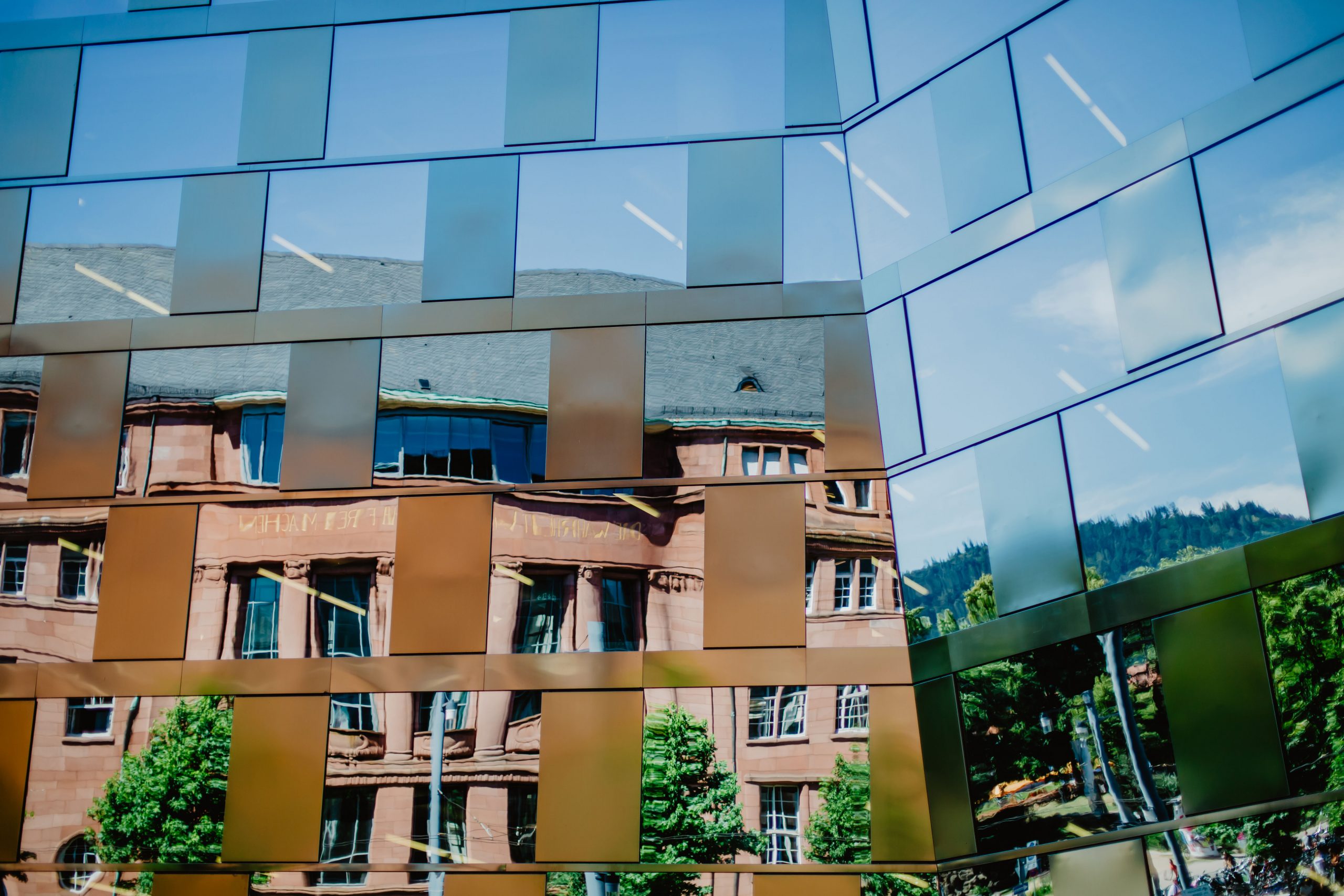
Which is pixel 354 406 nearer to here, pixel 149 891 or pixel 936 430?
pixel 149 891

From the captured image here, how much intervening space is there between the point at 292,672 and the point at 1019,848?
815 cm

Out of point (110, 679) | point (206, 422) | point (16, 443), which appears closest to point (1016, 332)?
point (206, 422)

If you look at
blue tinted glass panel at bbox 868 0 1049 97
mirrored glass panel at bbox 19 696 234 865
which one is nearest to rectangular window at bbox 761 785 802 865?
mirrored glass panel at bbox 19 696 234 865

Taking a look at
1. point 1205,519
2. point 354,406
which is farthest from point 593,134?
point 1205,519

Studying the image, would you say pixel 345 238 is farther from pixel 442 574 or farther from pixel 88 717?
pixel 88 717

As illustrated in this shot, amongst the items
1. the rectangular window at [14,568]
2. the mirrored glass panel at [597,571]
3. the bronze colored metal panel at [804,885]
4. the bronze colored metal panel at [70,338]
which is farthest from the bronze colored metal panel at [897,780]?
the bronze colored metal panel at [70,338]

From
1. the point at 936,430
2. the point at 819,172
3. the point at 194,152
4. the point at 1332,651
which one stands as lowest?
the point at 1332,651

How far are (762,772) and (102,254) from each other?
10.3 meters

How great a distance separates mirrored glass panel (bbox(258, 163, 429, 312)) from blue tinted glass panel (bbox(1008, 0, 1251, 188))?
7.33 metres

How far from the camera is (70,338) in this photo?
14.8 metres

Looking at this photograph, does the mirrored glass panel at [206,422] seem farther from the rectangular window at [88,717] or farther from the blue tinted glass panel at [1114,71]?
the blue tinted glass panel at [1114,71]

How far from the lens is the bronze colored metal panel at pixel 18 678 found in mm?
13711

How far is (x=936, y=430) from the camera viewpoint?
13398 millimetres

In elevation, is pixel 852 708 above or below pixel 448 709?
below
